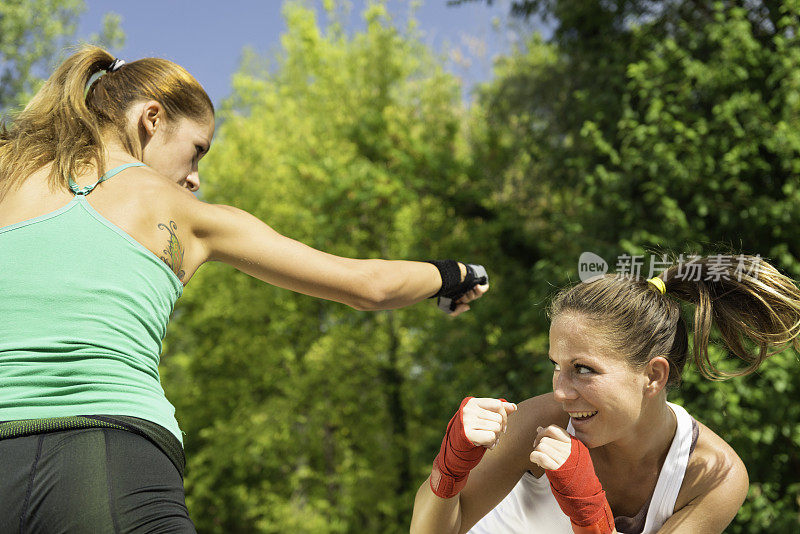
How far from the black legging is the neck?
1.43 m

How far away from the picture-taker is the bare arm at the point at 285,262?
72.8 inches

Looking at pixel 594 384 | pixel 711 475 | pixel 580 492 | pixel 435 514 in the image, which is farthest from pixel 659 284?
pixel 435 514

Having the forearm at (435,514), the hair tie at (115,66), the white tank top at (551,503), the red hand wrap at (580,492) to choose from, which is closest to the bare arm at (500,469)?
the forearm at (435,514)

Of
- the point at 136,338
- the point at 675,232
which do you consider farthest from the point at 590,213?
the point at 136,338

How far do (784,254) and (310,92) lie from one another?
938cm

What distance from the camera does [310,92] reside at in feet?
44.1

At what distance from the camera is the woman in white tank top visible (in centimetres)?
195

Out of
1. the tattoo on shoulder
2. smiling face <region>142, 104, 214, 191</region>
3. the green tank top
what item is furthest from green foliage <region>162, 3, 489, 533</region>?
the green tank top

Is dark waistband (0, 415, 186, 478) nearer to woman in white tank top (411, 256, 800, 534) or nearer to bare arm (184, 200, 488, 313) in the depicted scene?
bare arm (184, 200, 488, 313)

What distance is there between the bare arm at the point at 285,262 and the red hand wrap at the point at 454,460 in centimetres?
41

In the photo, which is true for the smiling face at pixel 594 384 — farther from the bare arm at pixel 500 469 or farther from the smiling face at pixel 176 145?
the smiling face at pixel 176 145

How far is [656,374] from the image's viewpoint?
2.17 m

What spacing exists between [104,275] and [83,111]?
0.55 metres

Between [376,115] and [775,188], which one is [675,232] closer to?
[775,188]
